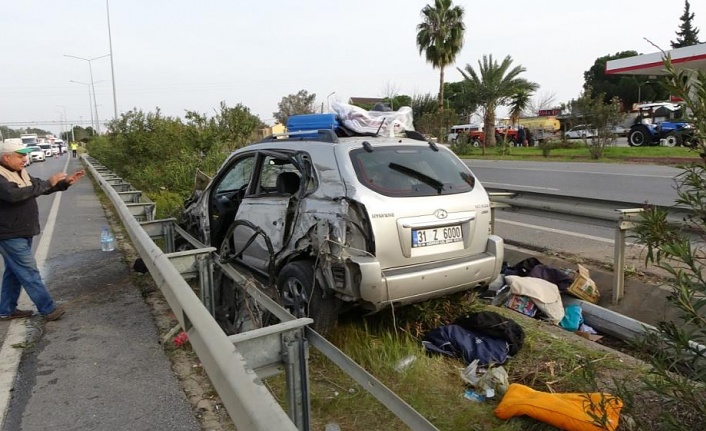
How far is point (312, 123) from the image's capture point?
5.11 m

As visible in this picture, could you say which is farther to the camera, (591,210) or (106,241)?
(106,241)

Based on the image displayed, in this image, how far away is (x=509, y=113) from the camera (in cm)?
4056

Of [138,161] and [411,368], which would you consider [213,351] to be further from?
[138,161]

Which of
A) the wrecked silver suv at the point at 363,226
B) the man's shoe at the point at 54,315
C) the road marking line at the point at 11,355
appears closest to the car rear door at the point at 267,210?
the wrecked silver suv at the point at 363,226

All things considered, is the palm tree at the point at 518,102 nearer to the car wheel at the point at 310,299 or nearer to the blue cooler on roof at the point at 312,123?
the blue cooler on roof at the point at 312,123

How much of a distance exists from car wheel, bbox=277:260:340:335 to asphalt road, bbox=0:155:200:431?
1.06 m

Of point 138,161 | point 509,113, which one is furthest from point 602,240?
point 509,113

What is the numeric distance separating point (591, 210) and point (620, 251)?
553 mm

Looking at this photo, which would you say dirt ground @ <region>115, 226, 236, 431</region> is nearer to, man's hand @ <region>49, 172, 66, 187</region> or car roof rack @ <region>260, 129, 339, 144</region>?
man's hand @ <region>49, 172, 66, 187</region>

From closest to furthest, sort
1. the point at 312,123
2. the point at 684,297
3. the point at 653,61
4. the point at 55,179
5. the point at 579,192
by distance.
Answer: the point at 684,297 < the point at 312,123 < the point at 55,179 < the point at 579,192 < the point at 653,61

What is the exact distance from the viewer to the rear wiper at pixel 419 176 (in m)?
4.28

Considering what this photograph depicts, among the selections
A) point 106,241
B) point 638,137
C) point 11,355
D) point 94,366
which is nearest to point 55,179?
point 11,355

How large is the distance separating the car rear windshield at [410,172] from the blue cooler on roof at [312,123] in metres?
0.70

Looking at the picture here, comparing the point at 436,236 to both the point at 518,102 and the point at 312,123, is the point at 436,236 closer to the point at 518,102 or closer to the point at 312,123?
the point at 312,123
